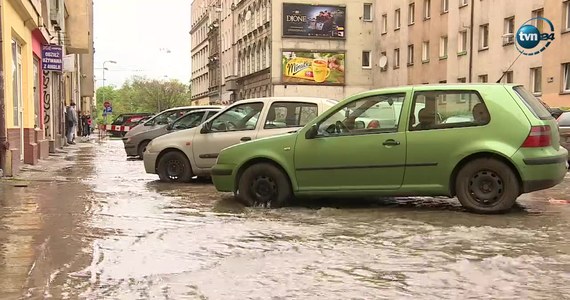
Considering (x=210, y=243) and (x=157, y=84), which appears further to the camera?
(x=157, y=84)

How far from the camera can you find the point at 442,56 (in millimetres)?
38812

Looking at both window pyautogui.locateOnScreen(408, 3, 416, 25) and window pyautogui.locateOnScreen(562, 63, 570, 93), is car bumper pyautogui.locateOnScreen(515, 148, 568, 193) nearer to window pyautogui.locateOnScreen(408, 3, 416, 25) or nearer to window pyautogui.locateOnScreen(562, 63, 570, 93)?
window pyautogui.locateOnScreen(562, 63, 570, 93)

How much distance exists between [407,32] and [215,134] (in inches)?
1373

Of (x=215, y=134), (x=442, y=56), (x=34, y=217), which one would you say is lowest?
(x=34, y=217)

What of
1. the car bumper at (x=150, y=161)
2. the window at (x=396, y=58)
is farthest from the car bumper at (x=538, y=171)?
the window at (x=396, y=58)

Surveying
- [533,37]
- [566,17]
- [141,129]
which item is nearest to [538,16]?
[533,37]

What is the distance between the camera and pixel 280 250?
560 cm

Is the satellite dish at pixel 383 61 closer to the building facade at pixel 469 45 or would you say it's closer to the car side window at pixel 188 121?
the building facade at pixel 469 45

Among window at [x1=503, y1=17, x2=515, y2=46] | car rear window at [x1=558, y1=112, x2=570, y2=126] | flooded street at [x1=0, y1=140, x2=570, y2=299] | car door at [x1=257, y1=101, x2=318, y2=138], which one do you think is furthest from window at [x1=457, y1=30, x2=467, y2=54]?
flooded street at [x1=0, y1=140, x2=570, y2=299]

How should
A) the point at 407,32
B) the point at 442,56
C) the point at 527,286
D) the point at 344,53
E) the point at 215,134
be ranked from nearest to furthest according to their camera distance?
the point at 527,286 < the point at 215,134 < the point at 442,56 < the point at 407,32 < the point at 344,53

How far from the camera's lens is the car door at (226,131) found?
10414 mm

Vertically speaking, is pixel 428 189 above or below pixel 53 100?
below

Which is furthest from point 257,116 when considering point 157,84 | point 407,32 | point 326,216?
point 157,84

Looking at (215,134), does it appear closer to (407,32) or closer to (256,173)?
(256,173)
